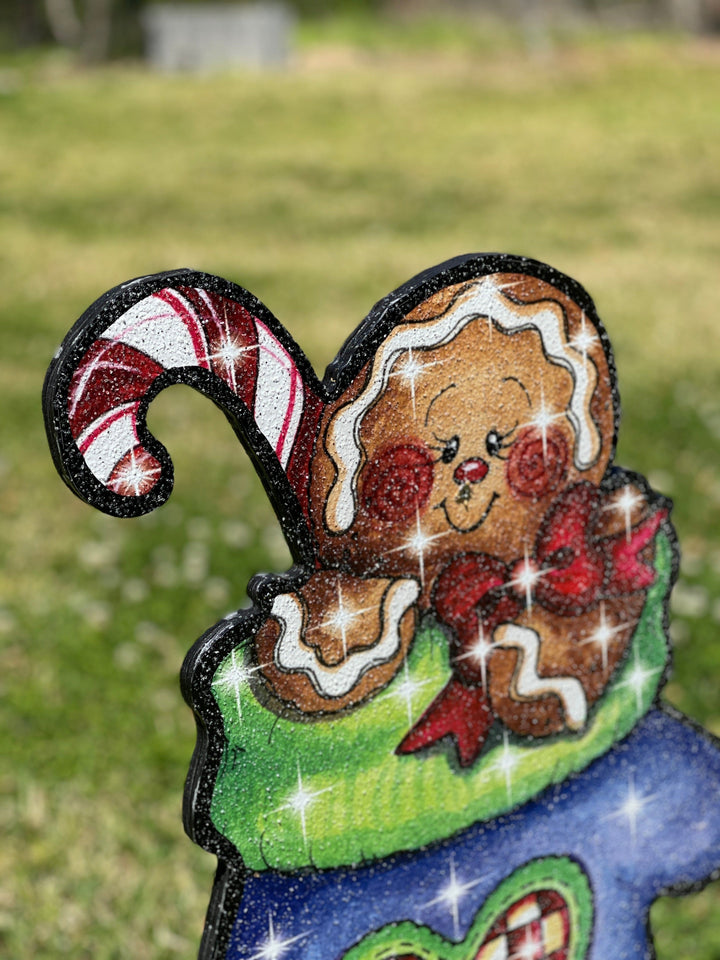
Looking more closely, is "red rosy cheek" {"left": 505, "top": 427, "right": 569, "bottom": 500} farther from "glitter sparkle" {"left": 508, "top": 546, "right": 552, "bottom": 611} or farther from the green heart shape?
the green heart shape

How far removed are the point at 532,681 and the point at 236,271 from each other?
5525mm

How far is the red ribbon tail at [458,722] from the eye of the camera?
136 cm

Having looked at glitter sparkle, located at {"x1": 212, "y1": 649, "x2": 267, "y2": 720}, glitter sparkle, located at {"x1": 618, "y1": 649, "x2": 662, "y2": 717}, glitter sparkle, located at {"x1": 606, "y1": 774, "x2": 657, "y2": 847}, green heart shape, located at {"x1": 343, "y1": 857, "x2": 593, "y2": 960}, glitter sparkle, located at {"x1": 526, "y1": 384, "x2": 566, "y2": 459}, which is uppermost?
glitter sparkle, located at {"x1": 526, "y1": 384, "x2": 566, "y2": 459}

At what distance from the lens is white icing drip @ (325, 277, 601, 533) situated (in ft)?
4.08

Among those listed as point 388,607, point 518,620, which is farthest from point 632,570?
point 388,607

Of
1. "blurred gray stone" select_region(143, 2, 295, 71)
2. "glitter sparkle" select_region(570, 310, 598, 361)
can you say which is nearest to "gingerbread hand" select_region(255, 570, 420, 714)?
"glitter sparkle" select_region(570, 310, 598, 361)

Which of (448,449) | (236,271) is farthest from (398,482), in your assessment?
(236,271)

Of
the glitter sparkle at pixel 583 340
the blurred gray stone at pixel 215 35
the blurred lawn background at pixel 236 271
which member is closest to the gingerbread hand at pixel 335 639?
the glitter sparkle at pixel 583 340

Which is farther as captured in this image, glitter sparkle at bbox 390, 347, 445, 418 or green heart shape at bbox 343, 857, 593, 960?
green heart shape at bbox 343, 857, 593, 960

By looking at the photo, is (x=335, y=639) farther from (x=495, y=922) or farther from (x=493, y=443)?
(x=495, y=922)

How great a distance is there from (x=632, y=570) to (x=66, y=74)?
13556 millimetres

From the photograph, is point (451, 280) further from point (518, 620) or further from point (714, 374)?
point (714, 374)

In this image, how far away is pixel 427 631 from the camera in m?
1.35

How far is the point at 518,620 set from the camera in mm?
1424
